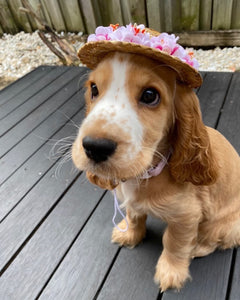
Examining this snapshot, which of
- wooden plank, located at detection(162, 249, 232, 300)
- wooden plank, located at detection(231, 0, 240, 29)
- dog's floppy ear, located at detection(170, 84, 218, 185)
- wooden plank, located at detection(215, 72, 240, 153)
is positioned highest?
dog's floppy ear, located at detection(170, 84, 218, 185)

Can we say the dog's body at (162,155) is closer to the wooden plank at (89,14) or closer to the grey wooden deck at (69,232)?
the grey wooden deck at (69,232)

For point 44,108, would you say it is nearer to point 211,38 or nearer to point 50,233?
point 50,233

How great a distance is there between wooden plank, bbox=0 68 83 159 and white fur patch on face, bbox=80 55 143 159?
68.3 inches

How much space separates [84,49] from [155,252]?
111cm

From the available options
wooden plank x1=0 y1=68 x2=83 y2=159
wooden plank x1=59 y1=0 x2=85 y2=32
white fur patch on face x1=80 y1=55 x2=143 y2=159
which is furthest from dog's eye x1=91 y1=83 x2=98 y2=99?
wooden plank x1=59 y1=0 x2=85 y2=32

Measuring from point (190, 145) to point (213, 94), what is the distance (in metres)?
1.68

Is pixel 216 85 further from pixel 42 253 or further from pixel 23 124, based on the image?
pixel 42 253

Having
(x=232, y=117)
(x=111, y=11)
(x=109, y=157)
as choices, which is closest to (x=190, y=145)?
(x=109, y=157)

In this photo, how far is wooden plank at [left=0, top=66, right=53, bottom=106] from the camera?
10.3 feet

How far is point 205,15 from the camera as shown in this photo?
3.33 m

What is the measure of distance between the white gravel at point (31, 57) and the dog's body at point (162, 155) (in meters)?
2.34

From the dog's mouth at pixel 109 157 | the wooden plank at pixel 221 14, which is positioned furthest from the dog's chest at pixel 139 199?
the wooden plank at pixel 221 14

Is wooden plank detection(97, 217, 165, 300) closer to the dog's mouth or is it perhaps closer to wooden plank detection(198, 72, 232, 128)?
the dog's mouth

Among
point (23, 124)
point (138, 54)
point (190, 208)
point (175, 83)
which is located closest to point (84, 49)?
point (138, 54)
